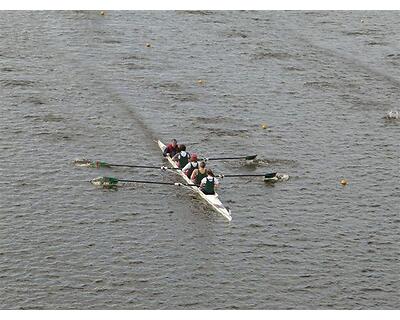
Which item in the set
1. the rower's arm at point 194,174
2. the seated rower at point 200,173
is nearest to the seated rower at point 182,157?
the rower's arm at point 194,174

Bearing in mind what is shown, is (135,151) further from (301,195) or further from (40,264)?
(40,264)

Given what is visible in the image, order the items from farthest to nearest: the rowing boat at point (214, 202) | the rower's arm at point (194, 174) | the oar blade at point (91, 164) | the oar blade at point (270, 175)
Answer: the oar blade at point (91, 164)
the oar blade at point (270, 175)
the rower's arm at point (194, 174)
the rowing boat at point (214, 202)

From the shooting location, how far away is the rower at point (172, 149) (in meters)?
59.9

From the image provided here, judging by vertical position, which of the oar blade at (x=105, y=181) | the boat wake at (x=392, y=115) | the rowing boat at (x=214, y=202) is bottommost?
the rowing boat at (x=214, y=202)

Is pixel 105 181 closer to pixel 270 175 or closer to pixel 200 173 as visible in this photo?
pixel 200 173

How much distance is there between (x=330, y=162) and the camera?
61.4 metres

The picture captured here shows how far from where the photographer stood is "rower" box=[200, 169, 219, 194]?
53.3m

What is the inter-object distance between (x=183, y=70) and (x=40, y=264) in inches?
1568

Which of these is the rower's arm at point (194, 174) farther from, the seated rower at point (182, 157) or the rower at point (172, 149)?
the rower at point (172, 149)

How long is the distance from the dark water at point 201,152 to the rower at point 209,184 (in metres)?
1.25

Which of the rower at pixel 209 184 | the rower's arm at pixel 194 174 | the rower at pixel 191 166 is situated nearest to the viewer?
the rower at pixel 209 184

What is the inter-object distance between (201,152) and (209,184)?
9509mm

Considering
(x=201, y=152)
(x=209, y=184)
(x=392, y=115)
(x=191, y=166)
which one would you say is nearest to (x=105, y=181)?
(x=191, y=166)

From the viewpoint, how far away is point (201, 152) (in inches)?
2466
